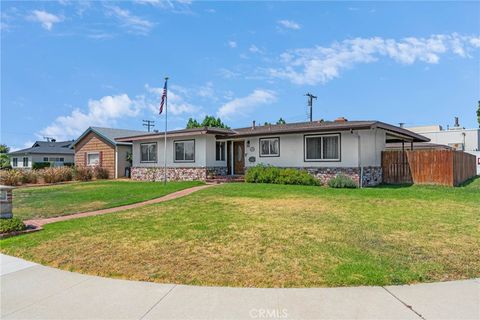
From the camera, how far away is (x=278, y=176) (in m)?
18.0

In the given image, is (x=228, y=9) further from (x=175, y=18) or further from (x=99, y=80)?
(x=99, y=80)

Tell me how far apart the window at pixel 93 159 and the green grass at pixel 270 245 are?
2021 cm

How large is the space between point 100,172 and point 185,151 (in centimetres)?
913

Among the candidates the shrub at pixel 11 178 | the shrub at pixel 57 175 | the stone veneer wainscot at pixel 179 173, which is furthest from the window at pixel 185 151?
the shrub at pixel 11 178

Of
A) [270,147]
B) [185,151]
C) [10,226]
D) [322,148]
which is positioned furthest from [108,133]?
[10,226]

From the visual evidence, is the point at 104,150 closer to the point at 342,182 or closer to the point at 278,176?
the point at 278,176

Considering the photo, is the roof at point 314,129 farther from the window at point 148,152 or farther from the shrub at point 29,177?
the shrub at point 29,177

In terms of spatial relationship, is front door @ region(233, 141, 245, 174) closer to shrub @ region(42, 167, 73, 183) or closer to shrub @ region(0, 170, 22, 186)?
shrub @ region(42, 167, 73, 183)

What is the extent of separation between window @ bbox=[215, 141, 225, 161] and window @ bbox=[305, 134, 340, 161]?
5.88 m

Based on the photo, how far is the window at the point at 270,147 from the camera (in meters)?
19.5

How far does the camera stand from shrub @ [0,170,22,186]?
21.5m

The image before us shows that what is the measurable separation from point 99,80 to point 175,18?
8.83m

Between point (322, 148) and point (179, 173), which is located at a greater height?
point (322, 148)

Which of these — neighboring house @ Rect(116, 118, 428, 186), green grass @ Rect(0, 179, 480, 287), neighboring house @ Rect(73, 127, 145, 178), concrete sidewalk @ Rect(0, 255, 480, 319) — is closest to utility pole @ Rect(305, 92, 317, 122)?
neighboring house @ Rect(116, 118, 428, 186)
